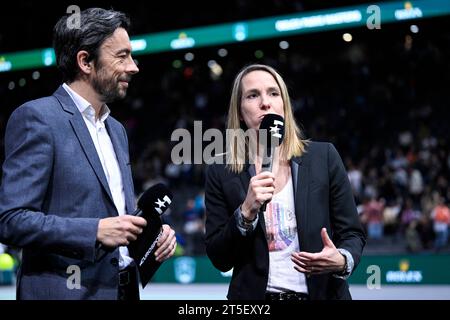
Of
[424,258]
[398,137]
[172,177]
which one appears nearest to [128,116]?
[172,177]

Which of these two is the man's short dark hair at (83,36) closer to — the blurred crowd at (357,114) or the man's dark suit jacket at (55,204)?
the man's dark suit jacket at (55,204)

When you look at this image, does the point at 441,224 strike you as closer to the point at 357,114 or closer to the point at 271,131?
the point at 357,114

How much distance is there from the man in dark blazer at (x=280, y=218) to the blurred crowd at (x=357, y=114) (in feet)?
32.3

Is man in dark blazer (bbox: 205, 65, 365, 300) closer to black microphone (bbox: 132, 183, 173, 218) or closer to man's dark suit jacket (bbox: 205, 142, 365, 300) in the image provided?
man's dark suit jacket (bbox: 205, 142, 365, 300)

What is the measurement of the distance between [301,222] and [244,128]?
60 centimetres

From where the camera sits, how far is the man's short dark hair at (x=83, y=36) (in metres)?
2.50

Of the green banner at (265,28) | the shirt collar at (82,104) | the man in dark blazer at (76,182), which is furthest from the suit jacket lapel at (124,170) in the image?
the green banner at (265,28)

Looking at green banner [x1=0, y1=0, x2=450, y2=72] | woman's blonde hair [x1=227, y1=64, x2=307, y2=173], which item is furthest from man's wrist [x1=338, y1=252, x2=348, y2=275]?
green banner [x1=0, y1=0, x2=450, y2=72]

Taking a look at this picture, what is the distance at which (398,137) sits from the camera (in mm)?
14992

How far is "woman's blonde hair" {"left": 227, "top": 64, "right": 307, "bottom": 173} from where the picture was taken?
110 inches

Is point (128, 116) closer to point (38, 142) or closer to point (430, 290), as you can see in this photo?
point (430, 290)

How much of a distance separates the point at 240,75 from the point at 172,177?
13.7 meters

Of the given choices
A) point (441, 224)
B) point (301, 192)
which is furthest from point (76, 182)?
point (441, 224)
